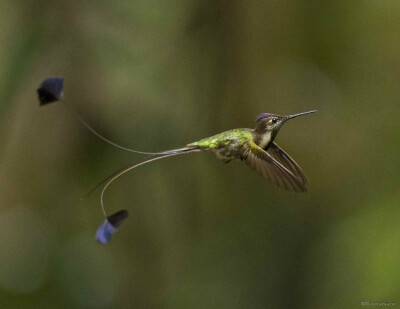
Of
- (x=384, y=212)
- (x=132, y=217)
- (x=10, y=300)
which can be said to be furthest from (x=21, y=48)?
(x=384, y=212)

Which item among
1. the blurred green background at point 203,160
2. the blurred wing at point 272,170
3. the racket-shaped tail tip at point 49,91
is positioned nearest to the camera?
the racket-shaped tail tip at point 49,91

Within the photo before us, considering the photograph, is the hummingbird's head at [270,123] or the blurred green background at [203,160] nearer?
the hummingbird's head at [270,123]

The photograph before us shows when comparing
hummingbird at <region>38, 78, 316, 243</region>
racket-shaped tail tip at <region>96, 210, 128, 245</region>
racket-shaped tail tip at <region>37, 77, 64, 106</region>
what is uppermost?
racket-shaped tail tip at <region>37, 77, 64, 106</region>

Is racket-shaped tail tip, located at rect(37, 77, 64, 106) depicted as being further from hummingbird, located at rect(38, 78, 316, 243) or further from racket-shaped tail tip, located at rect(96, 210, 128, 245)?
racket-shaped tail tip, located at rect(96, 210, 128, 245)

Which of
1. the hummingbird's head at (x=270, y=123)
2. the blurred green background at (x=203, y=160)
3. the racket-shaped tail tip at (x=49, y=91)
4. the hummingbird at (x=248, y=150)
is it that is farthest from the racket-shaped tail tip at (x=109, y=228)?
the blurred green background at (x=203, y=160)

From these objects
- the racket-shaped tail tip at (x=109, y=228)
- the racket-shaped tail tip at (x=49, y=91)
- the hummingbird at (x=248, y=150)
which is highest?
the racket-shaped tail tip at (x=49, y=91)

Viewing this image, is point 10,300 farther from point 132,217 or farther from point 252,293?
point 252,293

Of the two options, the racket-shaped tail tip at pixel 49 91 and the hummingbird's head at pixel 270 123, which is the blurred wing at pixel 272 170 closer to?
the hummingbird's head at pixel 270 123

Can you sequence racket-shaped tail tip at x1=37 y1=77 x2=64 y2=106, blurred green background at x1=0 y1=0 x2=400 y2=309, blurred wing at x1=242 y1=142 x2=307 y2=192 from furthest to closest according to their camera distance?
1. blurred green background at x1=0 y1=0 x2=400 y2=309
2. blurred wing at x1=242 y1=142 x2=307 y2=192
3. racket-shaped tail tip at x1=37 y1=77 x2=64 y2=106

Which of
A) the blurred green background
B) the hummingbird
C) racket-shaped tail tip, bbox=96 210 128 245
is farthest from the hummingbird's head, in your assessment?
the blurred green background
